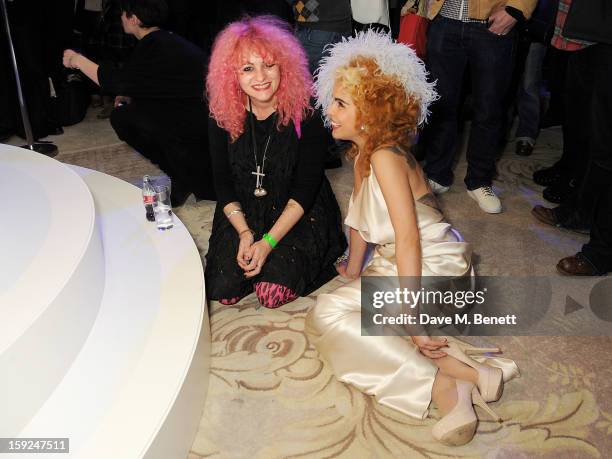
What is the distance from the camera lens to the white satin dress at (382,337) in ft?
5.33

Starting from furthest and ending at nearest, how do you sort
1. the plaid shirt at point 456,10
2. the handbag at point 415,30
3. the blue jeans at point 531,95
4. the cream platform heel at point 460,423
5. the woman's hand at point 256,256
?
the blue jeans at point 531,95
the handbag at point 415,30
the plaid shirt at point 456,10
the woman's hand at point 256,256
the cream platform heel at point 460,423

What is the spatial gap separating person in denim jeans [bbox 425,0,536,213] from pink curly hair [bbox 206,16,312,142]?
925mm

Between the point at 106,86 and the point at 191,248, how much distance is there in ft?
3.72

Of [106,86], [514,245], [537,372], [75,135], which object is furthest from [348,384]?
[75,135]

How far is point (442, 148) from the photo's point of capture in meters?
2.93

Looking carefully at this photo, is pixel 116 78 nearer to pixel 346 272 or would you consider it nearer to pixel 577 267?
pixel 346 272

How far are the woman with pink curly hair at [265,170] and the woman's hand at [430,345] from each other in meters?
0.59

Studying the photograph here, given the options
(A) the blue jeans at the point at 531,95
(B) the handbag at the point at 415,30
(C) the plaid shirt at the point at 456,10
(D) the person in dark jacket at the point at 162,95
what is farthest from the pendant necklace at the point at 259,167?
(A) the blue jeans at the point at 531,95

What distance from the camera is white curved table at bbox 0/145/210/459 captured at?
4.16ft

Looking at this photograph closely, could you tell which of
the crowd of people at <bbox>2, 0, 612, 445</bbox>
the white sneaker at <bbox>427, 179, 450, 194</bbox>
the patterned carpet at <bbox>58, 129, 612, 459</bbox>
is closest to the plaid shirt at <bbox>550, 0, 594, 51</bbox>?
the crowd of people at <bbox>2, 0, 612, 445</bbox>

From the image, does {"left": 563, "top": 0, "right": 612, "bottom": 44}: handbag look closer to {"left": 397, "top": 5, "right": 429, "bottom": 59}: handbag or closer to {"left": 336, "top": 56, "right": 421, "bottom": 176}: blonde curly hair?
{"left": 397, "top": 5, "right": 429, "bottom": 59}: handbag

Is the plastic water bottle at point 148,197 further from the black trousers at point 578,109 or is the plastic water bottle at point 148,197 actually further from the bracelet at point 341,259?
the black trousers at point 578,109

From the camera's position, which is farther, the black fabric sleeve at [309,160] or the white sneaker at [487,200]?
the white sneaker at [487,200]

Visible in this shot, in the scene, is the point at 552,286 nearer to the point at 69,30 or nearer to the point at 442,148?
the point at 442,148
